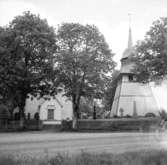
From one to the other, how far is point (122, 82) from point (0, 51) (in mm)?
25973

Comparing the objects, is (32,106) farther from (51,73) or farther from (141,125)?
(141,125)

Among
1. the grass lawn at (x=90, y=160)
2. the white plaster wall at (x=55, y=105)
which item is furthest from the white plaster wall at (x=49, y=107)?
the grass lawn at (x=90, y=160)

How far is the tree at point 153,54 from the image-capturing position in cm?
3728

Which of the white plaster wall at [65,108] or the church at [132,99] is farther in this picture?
the white plaster wall at [65,108]

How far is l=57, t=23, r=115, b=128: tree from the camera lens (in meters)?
45.3

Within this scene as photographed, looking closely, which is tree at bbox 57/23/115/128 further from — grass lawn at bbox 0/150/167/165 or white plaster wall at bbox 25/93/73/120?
grass lawn at bbox 0/150/167/165

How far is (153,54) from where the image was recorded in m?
38.9

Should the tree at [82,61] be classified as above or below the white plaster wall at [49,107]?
above

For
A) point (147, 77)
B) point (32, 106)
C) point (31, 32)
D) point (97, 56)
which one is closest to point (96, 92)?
point (97, 56)

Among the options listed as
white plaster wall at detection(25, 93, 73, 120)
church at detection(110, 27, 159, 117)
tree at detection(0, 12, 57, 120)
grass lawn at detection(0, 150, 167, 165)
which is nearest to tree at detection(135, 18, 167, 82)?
tree at detection(0, 12, 57, 120)

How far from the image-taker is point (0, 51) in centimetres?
4144

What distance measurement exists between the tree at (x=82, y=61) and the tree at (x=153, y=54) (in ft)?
23.4

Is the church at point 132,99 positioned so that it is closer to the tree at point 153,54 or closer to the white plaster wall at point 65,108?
the white plaster wall at point 65,108

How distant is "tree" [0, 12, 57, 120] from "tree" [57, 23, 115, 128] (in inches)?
79.1
